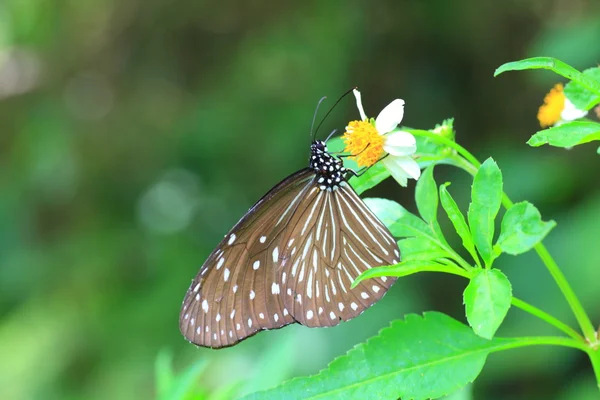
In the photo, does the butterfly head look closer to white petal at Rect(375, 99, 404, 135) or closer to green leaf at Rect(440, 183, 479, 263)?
white petal at Rect(375, 99, 404, 135)

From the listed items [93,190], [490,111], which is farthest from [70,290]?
[490,111]

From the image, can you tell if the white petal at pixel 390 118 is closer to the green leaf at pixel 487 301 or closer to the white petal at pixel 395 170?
the white petal at pixel 395 170

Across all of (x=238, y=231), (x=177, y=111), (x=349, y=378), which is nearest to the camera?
(x=349, y=378)

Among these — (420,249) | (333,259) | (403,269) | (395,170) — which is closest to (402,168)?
(395,170)

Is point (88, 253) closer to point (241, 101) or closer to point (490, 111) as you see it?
point (241, 101)

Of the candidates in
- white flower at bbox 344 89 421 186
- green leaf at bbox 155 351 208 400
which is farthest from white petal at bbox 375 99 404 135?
green leaf at bbox 155 351 208 400

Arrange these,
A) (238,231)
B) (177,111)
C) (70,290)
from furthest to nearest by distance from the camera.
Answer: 1. (177,111)
2. (70,290)
3. (238,231)

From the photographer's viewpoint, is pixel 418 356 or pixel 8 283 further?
pixel 8 283
